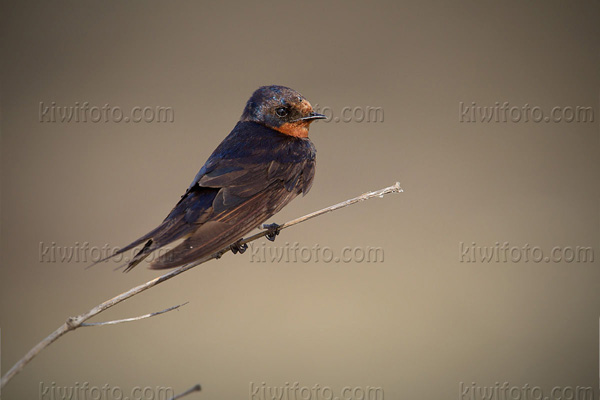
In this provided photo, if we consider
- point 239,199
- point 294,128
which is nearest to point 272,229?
point 239,199

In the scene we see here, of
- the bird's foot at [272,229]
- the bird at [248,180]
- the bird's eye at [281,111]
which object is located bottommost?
the bird's foot at [272,229]

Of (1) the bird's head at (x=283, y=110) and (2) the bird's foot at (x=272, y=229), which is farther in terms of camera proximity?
(1) the bird's head at (x=283, y=110)

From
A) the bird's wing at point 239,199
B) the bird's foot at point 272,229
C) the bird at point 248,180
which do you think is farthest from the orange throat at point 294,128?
the bird's foot at point 272,229

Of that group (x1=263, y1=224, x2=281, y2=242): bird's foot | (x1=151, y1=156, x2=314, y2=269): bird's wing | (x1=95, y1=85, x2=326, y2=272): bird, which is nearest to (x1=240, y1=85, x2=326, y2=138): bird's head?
(x1=95, y1=85, x2=326, y2=272): bird

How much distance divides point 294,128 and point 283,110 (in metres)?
0.09

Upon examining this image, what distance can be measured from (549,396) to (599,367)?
0.48 m

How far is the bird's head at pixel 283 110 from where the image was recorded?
7.68ft

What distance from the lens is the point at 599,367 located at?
4023 mm

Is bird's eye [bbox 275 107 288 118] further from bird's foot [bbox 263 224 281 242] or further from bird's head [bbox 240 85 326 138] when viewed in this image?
bird's foot [bbox 263 224 281 242]

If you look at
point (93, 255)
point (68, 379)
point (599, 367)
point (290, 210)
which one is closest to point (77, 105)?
point (93, 255)

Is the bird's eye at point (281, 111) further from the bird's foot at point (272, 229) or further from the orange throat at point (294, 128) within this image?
the bird's foot at point (272, 229)

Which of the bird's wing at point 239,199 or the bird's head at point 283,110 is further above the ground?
the bird's head at point 283,110

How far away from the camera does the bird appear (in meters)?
1.80

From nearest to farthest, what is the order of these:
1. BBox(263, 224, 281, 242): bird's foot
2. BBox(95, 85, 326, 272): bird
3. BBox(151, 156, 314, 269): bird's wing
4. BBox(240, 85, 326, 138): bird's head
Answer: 1. BBox(151, 156, 314, 269): bird's wing
2. BBox(95, 85, 326, 272): bird
3. BBox(263, 224, 281, 242): bird's foot
4. BBox(240, 85, 326, 138): bird's head
